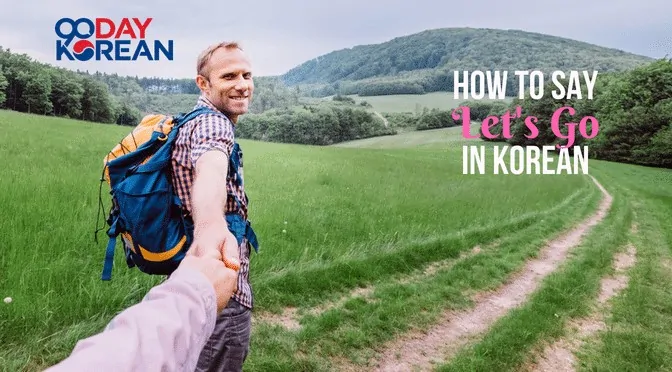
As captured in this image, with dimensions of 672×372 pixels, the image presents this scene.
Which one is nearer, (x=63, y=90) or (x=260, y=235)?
(x=260, y=235)

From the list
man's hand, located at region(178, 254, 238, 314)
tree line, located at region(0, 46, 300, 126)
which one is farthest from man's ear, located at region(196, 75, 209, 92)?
tree line, located at region(0, 46, 300, 126)

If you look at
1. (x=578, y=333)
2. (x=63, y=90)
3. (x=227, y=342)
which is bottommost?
(x=578, y=333)

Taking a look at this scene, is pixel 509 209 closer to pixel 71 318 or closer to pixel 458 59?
pixel 71 318

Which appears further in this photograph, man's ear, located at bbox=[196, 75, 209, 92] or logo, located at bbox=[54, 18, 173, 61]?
logo, located at bbox=[54, 18, 173, 61]

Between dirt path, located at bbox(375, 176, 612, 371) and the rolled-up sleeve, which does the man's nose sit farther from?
dirt path, located at bbox(375, 176, 612, 371)

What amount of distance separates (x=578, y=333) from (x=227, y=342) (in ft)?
16.6

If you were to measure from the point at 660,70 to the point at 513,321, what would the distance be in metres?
54.6

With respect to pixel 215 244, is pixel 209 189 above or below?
above

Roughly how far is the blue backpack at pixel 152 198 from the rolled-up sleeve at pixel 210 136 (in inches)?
3.5

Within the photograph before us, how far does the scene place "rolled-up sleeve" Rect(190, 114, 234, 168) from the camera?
5.33 ft

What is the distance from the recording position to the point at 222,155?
1598mm

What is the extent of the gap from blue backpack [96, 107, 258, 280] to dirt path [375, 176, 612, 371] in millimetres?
2999

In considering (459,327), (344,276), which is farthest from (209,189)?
(344,276)

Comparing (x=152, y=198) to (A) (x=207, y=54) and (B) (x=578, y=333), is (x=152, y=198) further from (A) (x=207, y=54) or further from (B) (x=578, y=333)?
(B) (x=578, y=333)
